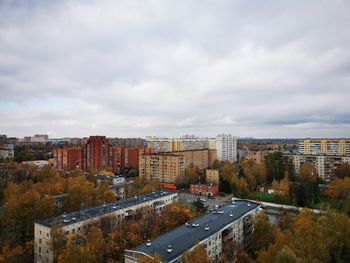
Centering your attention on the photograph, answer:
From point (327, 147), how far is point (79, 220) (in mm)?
32371

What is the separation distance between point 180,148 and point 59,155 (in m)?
17.3

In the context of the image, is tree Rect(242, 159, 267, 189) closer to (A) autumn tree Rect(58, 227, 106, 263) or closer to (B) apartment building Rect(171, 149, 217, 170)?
(B) apartment building Rect(171, 149, 217, 170)

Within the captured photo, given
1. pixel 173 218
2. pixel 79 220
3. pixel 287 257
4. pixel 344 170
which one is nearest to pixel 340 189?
pixel 344 170

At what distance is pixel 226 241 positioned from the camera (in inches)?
447

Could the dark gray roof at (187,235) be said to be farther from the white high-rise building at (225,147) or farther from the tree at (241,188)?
the white high-rise building at (225,147)

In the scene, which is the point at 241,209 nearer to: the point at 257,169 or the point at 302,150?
the point at 257,169

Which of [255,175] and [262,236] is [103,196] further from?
[255,175]

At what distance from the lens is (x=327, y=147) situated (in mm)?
34438

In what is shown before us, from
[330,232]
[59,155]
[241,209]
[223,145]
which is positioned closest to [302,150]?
[223,145]

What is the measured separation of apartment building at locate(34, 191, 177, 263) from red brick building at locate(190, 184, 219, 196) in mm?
9142

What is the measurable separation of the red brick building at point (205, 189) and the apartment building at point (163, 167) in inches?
125

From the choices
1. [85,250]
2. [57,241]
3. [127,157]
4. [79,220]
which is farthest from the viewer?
[127,157]

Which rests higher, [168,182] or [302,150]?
[302,150]

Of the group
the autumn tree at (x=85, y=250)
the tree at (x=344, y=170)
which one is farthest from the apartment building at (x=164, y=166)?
the autumn tree at (x=85, y=250)
